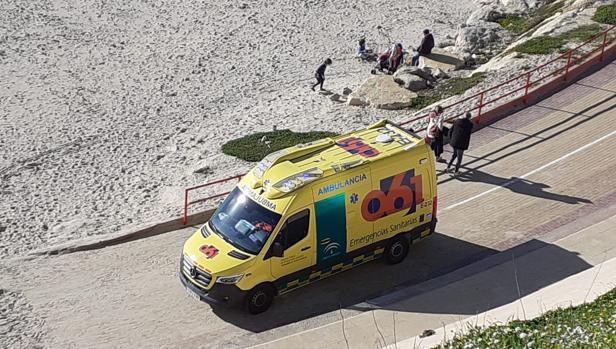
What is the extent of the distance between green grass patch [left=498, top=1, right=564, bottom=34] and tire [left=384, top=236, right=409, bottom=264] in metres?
18.0

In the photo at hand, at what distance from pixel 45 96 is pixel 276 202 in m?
16.6

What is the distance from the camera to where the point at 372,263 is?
17.6 m

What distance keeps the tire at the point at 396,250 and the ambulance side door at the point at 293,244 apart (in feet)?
6.22

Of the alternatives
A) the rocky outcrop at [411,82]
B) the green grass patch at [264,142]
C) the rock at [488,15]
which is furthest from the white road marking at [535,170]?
the rock at [488,15]

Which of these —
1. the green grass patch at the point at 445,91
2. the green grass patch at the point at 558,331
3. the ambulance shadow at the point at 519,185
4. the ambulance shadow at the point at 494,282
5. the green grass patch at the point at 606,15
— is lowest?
the ambulance shadow at the point at 494,282

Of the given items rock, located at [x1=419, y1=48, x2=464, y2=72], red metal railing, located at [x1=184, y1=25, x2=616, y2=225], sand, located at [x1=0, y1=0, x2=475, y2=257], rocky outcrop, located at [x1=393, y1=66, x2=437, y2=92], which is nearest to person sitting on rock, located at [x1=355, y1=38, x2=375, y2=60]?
sand, located at [x1=0, y1=0, x2=475, y2=257]

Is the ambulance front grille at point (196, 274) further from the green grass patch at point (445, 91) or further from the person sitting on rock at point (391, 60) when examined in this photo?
the person sitting on rock at point (391, 60)

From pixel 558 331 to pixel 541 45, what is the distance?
16455 millimetres

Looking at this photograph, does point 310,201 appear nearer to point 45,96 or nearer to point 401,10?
point 45,96

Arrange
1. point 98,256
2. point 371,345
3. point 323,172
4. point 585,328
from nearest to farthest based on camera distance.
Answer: point 585,328, point 371,345, point 323,172, point 98,256

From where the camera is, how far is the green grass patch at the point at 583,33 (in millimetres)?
27531

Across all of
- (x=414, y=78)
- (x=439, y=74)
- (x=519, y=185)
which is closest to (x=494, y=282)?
(x=519, y=185)

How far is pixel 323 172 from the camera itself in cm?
1593

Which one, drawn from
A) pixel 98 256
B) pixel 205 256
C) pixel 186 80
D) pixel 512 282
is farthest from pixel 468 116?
pixel 186 80
